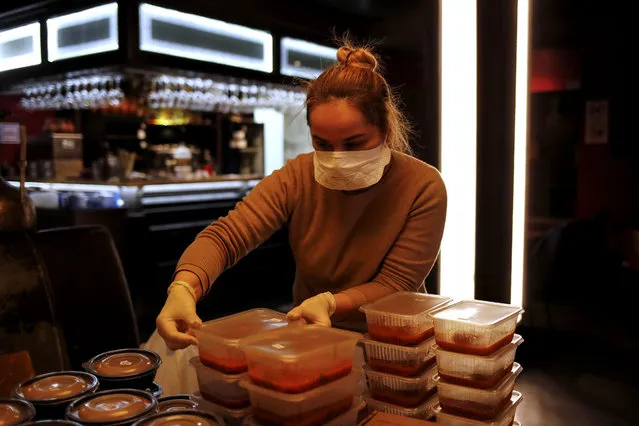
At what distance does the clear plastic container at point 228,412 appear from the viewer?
0.98 m

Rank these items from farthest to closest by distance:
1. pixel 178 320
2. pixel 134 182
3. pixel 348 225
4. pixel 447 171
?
pixel 134 182, pixel 447 171, pixel 348 225, pixel 178 320

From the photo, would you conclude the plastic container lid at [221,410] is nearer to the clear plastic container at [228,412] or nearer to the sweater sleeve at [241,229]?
the clear plastic container at [228,412]

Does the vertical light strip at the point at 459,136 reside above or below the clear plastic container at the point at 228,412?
above

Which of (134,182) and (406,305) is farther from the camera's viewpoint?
(134,182)

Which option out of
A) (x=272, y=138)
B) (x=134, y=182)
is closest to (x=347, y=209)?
(x=134, y=182)

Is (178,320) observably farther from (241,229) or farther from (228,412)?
(241,229)

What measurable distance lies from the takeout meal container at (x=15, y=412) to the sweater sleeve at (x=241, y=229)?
47cm

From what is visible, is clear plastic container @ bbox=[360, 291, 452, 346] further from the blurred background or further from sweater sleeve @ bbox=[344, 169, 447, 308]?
the blurred background

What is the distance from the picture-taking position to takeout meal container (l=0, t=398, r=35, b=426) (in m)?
0.92

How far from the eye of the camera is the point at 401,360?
3.61ft

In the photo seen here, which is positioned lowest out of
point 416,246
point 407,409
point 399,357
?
point 407,409

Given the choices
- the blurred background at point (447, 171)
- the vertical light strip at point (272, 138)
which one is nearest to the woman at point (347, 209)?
the blurred background at point (447, 171)

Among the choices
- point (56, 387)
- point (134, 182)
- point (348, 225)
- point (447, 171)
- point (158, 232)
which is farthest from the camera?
point (134, 182)

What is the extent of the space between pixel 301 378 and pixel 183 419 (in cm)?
21
